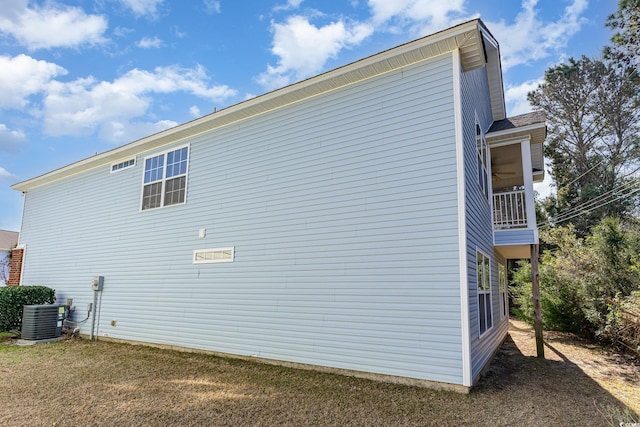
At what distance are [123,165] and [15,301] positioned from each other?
4.69 meters

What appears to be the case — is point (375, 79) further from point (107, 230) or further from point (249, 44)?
point (107, 230)

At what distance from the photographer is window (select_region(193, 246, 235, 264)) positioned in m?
7.18

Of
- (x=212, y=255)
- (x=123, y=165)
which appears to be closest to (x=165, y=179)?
(x=123, y=165)

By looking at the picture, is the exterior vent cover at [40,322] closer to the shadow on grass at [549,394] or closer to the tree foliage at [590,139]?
the shadow on grass at [549,394]

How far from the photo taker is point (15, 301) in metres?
9.65

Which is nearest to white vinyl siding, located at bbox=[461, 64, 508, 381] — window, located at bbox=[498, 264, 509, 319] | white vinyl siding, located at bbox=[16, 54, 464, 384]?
white vinyl siding, located at bbox=[16, 54, 464, 384]

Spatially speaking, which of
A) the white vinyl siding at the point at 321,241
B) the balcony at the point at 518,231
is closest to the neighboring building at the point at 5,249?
the white vinyl siding at the point at 321,241

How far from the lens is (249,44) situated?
9.50 metres

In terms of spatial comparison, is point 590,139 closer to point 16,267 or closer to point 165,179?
point 165,179

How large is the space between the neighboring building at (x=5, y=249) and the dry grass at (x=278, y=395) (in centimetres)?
1746

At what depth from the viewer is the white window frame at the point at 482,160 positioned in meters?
6.90

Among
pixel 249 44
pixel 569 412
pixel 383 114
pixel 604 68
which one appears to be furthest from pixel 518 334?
pixel 604 68

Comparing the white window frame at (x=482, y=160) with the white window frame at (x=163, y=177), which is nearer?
the white window frame at (x=482, y=160)

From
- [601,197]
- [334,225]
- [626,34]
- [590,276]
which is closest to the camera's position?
[334,225]
